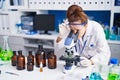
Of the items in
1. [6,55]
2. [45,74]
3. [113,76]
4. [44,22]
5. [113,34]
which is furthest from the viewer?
[44,22]

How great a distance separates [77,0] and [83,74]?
1.60 meters

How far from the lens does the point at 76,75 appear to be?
143 cm

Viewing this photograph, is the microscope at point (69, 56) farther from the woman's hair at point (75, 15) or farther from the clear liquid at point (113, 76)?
the clear liquid at point (113, 76)

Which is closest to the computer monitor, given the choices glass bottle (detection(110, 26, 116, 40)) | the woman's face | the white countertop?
glass bottle (detection(110, 26, 116, 40))

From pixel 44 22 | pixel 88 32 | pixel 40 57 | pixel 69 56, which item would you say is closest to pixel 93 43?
pixel 88 32

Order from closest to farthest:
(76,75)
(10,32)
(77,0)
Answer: (76,75), (77,0), (10,32)

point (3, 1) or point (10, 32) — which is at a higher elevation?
point (3, 1)

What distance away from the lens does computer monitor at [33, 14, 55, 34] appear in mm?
3080

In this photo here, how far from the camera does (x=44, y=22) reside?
3.10m

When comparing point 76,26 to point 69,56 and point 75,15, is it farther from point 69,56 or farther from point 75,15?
point 69,56

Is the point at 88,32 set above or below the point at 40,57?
above

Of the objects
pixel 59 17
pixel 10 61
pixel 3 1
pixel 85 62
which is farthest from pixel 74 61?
pixel 3 1

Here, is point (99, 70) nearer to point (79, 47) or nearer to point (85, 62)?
point (85, 62)

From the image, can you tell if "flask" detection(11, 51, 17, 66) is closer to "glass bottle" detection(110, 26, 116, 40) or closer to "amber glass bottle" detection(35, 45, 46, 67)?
"amber glass bottle" detection(35, 45, 46, 67)
